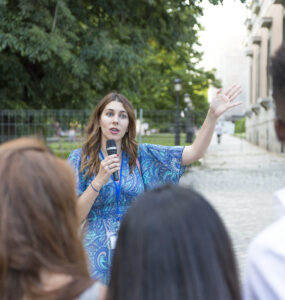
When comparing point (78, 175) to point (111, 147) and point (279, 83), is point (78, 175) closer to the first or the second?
point (111, 147)

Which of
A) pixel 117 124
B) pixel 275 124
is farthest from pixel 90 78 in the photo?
pixel 275 124

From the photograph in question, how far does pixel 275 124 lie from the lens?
5.33 ft

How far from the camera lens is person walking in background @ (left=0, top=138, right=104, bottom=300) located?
1.40 m

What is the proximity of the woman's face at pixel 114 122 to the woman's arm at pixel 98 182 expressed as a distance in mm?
362

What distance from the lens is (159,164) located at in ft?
11.4

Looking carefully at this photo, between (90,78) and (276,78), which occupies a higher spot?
(90,78)

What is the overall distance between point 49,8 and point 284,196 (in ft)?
38.4

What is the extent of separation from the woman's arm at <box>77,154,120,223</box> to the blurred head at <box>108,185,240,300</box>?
1.73 metres

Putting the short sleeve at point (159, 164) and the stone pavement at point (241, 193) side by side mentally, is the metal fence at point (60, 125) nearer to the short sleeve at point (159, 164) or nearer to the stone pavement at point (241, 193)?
the stone pavement at point (241, 193)

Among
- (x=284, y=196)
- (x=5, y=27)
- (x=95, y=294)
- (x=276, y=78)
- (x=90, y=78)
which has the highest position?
(x=5, y=27)

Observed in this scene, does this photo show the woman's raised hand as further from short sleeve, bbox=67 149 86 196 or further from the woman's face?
the woman's face

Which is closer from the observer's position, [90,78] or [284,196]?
[284,196]

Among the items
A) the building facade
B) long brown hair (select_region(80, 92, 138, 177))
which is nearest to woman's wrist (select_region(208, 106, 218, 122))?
long brown hair (select_region(80, 92, 138, 177))

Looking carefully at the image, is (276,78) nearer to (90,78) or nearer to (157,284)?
(157,284)
